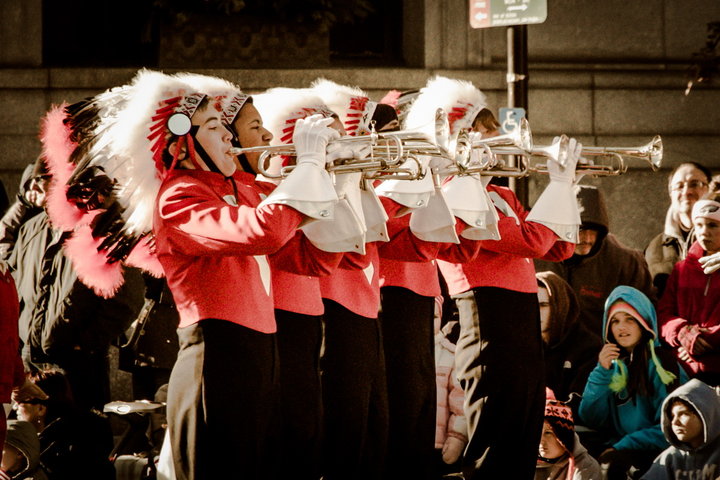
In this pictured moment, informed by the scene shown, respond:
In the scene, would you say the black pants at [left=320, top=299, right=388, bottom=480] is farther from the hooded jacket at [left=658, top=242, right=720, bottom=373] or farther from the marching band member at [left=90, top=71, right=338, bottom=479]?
the hooded jacket at [left=658, top=242, right=720, bottom=373]

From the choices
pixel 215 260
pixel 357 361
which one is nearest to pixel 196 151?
pixel 215 260

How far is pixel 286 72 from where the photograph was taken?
992 cm

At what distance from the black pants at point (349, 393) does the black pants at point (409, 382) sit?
267 millimetres

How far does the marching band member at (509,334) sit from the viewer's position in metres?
6.17

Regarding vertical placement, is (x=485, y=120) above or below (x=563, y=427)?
above

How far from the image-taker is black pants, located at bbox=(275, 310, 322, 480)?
531 cm

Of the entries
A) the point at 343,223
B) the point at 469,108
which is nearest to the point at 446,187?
the point at 469,108

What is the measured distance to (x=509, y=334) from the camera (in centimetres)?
623

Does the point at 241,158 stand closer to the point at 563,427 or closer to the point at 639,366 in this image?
the point at 563,427

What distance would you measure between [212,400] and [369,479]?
1253 mm

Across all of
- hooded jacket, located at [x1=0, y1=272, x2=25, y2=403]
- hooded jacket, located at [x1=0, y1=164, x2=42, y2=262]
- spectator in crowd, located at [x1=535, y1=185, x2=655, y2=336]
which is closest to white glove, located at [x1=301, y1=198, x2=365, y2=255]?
hooded jacket, located at [x1=0, y1=272, x2=25, y2=403]

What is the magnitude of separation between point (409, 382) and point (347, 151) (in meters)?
1.35

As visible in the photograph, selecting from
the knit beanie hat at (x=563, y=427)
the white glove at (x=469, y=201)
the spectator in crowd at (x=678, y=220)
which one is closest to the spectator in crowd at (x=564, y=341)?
the knit beanie hat at (x=563, y=427)

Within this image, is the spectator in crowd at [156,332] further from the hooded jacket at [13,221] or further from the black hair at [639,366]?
the black hair at [639,366]
